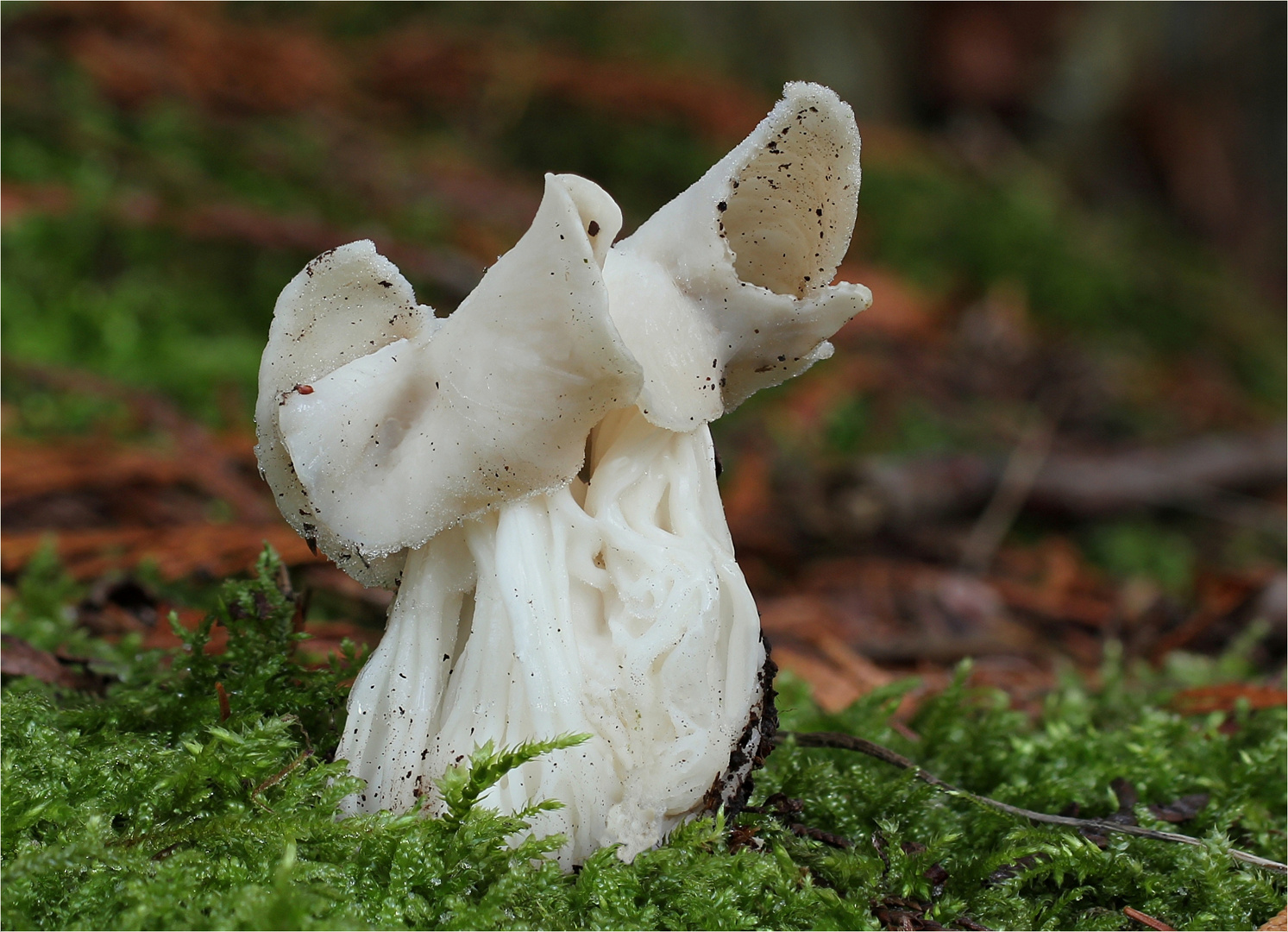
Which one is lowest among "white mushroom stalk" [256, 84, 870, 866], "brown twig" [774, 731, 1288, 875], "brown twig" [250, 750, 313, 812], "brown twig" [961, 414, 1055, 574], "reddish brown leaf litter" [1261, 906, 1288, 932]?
"brown twig" [961, 414, 1055, 574]

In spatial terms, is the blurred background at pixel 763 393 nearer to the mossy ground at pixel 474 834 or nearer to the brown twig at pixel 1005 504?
the brown twig at pixel 1005 504

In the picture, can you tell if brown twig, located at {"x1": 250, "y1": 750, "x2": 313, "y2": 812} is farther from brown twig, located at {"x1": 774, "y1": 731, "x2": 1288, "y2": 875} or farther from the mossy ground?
brown twig, located at {"x1": 774, "y1": 731, "x2": 1288, "y2": 875}

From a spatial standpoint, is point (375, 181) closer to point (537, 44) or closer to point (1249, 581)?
point (537, 44)

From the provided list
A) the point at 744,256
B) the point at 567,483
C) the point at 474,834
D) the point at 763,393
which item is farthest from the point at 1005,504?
the point at 474,834

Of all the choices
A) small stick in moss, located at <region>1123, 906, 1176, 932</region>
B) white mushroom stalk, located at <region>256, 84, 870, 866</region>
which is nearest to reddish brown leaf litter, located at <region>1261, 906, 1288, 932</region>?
small stick in moss, located at <region>1123, 906, 1176, 932</region>

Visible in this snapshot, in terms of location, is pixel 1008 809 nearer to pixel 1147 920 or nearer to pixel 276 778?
pixel 1147 920

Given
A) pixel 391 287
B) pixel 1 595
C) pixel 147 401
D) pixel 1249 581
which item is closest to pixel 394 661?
pixel 391 287
